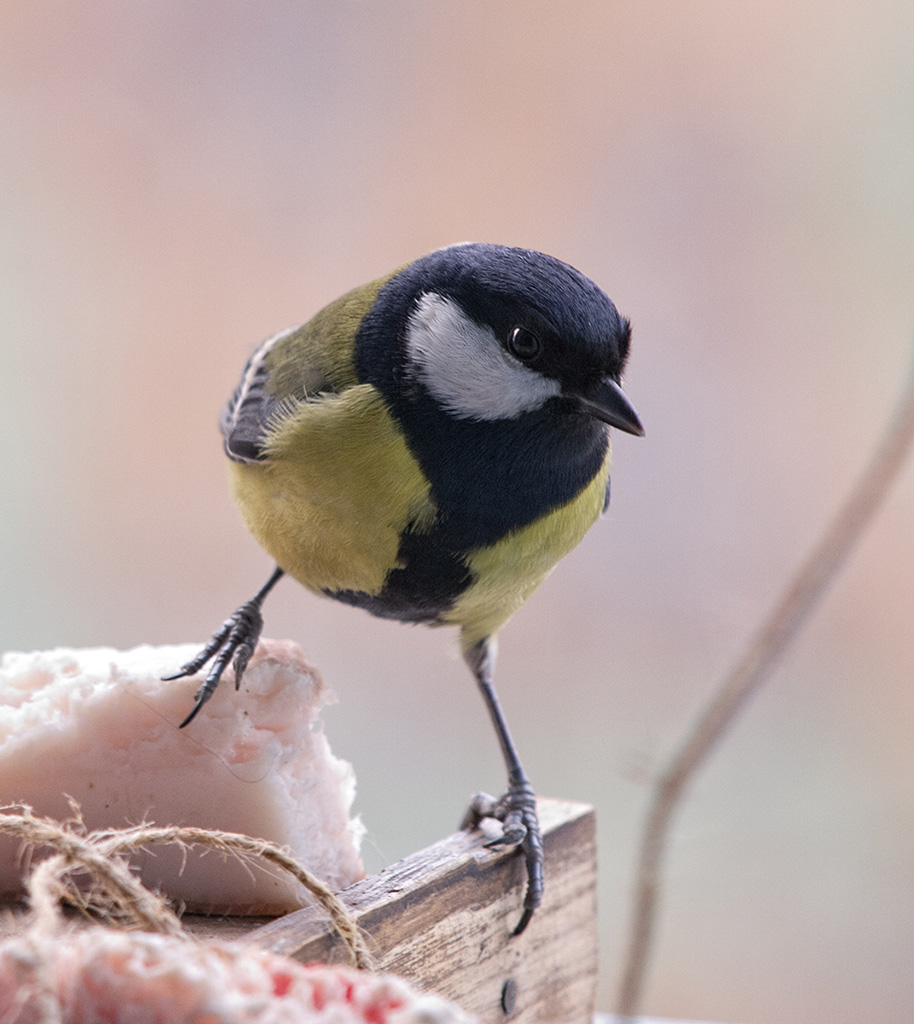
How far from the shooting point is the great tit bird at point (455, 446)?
2.46 feet

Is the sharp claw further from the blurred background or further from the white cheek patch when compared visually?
the blurred background

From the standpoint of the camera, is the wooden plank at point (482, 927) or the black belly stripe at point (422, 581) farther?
the black belly stripe at point (422, 581)

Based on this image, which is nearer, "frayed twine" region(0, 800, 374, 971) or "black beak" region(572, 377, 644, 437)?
"frayed twine" region(0, 800, 374, 971)

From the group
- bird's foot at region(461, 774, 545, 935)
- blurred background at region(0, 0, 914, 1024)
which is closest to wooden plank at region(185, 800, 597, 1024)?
bird's foot at region(461, 774, 545, 935)

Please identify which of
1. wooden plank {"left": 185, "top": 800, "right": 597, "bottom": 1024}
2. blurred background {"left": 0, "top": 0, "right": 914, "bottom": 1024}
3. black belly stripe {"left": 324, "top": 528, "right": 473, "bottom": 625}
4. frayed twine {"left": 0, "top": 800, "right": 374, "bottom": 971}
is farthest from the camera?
blurred background {"left": 0, "top": 0, "right": 914, "bottom": 1024}

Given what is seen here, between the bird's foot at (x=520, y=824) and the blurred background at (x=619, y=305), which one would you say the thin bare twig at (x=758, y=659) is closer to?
the bird's foot at (x=520, y=824)

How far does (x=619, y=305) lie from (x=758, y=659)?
97cm

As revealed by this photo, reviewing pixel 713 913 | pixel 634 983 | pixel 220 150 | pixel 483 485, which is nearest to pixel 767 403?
pixel 713 913

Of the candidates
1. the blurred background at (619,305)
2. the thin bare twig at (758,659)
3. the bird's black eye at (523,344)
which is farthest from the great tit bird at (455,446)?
the blurred background at (619,305)

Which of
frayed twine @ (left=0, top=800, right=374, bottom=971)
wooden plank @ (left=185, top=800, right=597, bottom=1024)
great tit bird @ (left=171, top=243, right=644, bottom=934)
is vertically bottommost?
wooden plank @ (left=185, top=800, right=597, bottom=1024)

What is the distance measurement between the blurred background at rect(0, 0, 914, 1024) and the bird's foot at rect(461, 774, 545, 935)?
72 centimetres

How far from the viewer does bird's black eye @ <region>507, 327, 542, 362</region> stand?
75 cm

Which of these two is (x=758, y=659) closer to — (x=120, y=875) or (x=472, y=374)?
(x=472, y=374)

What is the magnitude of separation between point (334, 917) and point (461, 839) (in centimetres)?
24
